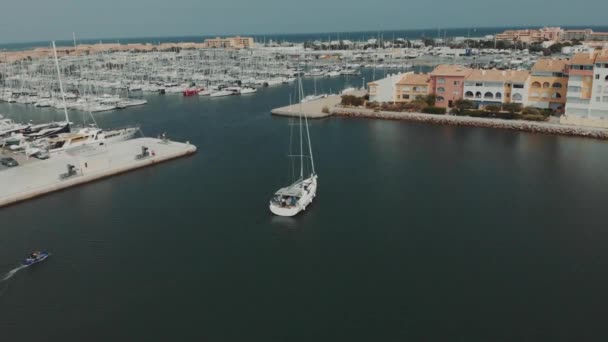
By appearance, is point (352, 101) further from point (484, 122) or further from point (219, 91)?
point (219, 91)

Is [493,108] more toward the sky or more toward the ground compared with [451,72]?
more toward the ground

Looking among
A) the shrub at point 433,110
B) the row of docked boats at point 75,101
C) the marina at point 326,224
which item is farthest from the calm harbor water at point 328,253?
the row of docked boats at point 75,101

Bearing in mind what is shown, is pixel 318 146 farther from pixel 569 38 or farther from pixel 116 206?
pixel 569 38

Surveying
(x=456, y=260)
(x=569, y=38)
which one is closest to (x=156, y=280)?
(x=456, y=260)

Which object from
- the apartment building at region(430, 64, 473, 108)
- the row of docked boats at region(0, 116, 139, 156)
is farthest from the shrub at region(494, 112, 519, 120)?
the row of docked boats at region(0, 116, 139, 156)

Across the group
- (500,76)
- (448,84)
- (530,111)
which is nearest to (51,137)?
(448,84)

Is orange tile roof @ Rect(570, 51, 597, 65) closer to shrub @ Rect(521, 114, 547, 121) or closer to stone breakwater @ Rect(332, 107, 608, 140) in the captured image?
shrub @ Rect(521, 114, 547, 121)

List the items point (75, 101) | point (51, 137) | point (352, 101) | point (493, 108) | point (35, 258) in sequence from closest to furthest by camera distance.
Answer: point (35, 258) → point (51, 137) → point (493, 108) → point (352, 101) → point (75, 101)
